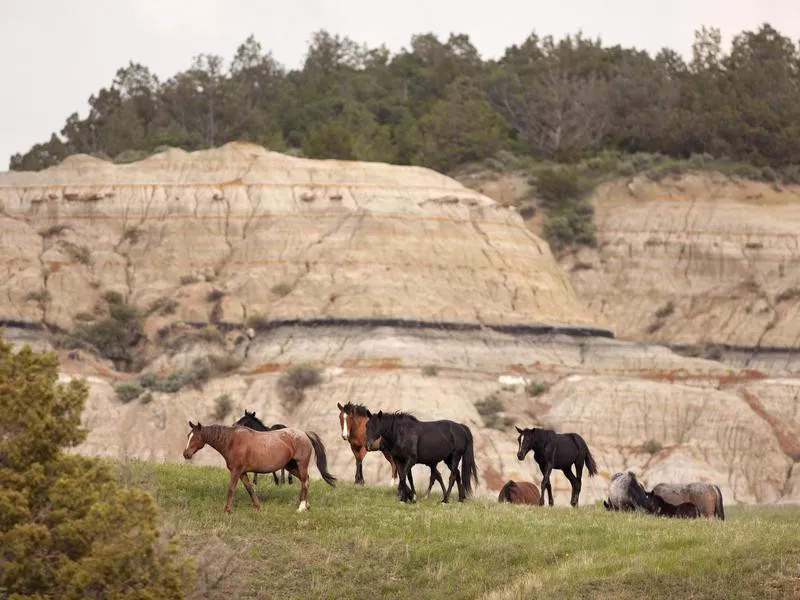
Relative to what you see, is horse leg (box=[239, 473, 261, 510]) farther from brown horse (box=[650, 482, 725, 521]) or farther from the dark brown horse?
brown horse (box=[650, 482, 725, 521])

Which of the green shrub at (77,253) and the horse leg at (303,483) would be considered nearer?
the horse leg at (303,483)

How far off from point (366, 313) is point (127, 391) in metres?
12.2

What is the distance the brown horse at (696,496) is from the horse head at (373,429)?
5.86 m

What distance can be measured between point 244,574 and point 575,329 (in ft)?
188

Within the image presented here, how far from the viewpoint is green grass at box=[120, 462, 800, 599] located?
2664 cm

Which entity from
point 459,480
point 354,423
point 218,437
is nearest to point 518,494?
point 459,480

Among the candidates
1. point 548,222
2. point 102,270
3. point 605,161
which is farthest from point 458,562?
point 605,161

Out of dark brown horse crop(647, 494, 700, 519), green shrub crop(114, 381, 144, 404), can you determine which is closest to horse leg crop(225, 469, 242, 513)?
dark brown horse crop(647, 494, 700, 519)

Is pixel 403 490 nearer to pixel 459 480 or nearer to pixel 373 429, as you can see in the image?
pixel 373 429

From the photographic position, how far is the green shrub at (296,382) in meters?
71.8

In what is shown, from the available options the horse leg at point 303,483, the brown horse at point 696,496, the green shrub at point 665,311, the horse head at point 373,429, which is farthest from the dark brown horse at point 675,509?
the green shrub at point 665,311

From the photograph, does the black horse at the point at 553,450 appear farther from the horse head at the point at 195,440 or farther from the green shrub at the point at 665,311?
the green shrub at the point at 665,311

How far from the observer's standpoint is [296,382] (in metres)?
72.8

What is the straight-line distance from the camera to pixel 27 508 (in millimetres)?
23750
